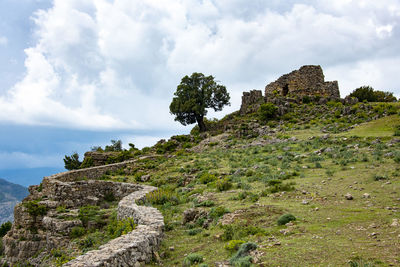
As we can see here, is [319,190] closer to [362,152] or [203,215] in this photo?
[203,215]

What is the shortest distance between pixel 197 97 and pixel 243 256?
1606 inches

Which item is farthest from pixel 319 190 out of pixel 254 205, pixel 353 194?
pixel 254 205

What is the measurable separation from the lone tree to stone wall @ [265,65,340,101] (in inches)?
352

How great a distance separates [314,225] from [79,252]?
428 inches

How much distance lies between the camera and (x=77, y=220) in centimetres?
1557

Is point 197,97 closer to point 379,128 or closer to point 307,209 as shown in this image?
point 379,128

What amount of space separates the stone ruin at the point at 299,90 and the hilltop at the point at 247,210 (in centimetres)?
1480

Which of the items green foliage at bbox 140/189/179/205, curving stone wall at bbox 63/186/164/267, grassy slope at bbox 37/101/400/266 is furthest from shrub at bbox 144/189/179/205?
curving stone wall at bbox 63/186/164/267

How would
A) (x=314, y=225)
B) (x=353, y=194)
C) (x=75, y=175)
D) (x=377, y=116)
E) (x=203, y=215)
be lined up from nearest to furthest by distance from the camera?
(x=314, y=225) < (x=353, y=194) < (x=203, y=215) < (x=75, y=175) < (x=377, y=116)

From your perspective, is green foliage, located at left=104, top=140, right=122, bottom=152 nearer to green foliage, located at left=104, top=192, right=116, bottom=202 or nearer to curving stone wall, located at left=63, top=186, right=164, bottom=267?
green foliage, located at left=104, top=192, right=116, bottom=202

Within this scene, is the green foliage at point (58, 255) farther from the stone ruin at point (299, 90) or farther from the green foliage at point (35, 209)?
the stone ruin at point (299, 90)

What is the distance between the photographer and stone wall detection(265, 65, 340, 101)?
48125mm

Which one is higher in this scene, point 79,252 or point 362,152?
point 362,152

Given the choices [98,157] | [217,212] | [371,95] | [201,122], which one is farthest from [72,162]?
[371,95]
